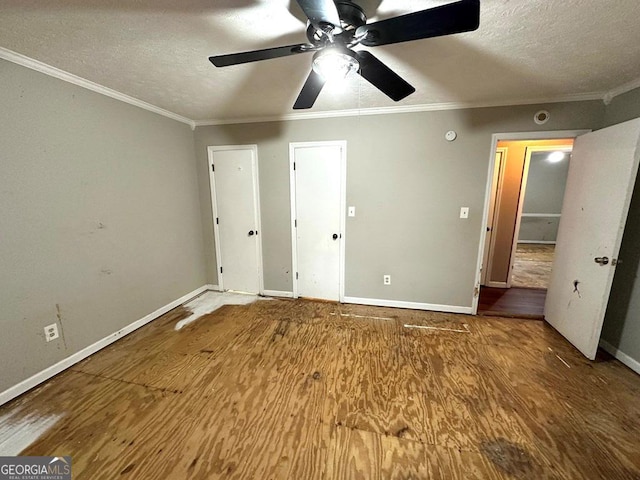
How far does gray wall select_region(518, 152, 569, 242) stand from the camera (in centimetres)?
640

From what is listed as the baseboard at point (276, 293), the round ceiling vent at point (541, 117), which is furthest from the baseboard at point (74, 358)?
the round ceiling vent at point (541, 117)

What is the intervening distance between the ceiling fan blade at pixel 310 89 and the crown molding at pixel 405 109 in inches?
44.4

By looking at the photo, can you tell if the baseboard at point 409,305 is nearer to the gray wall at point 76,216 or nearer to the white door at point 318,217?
the white door at point 318,217

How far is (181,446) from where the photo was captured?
4.66ft

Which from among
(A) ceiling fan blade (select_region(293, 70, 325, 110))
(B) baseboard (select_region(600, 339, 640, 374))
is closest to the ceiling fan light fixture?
(A) ceiling fan blade (select_region(293, 70, 325, 110))

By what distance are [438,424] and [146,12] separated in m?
2.84

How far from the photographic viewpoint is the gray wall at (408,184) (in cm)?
260

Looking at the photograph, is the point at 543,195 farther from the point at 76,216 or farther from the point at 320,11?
the point at 76,216

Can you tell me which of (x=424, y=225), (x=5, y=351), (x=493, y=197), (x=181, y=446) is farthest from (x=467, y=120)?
(x=5, y=351)

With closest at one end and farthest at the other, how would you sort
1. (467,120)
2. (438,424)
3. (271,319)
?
(438,424) < (467,120) < (271,319)

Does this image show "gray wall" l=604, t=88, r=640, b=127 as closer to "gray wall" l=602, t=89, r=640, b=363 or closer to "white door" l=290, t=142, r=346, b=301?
"gray wall" l=602, t=89, r=640, b=363

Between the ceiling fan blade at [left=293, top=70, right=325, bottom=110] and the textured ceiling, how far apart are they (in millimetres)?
226

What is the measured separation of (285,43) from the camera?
155 centimetres

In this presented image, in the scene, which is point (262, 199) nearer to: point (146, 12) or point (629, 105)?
point (146, 12)
